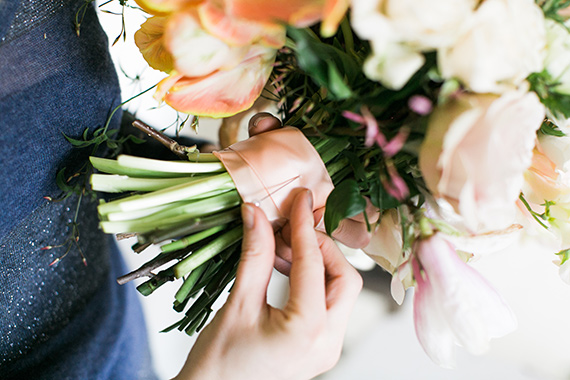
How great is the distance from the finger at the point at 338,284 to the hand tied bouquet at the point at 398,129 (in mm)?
48

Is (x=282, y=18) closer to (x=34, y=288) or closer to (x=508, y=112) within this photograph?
(x=508, y=112)

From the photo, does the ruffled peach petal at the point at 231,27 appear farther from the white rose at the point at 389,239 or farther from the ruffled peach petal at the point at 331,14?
the white rose at the point at 389,239

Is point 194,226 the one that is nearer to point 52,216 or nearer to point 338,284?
point 338,284

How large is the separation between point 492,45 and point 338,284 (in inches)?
9.2

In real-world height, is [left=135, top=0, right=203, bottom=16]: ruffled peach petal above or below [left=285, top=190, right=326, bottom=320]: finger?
above

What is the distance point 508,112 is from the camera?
0.27 m

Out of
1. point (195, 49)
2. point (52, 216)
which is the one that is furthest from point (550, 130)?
point (52, 216)

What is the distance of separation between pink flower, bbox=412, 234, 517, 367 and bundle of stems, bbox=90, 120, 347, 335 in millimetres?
127

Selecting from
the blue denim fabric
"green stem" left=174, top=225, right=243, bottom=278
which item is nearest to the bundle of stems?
"green stem" left=174, top=225, right=243, bottom=278

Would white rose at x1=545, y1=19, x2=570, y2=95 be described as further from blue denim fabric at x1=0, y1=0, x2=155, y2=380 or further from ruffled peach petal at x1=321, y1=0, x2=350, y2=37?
blue denim fabric at x1=0, y1=0, x2=155, y2=380

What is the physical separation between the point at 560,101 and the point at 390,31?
0.15 meters

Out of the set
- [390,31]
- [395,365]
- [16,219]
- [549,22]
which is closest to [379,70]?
[390,31]

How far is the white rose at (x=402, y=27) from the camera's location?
9.8 inches

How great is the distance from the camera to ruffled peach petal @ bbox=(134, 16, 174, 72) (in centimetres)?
39
